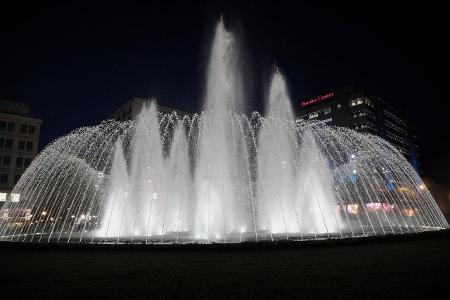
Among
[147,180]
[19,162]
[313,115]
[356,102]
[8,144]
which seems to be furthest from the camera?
[313,115]

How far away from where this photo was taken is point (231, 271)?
9.82 meters

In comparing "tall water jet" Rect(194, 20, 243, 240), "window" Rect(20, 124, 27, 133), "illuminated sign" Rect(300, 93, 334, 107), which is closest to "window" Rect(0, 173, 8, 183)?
"window" Rect(20, 124, 27, 133)

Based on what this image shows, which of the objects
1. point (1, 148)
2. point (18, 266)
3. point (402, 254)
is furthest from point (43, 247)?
point (1, 148)

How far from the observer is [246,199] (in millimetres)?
24406

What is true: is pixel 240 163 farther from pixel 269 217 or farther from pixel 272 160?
pixel 269 217

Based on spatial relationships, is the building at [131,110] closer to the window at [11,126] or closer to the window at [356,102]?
the window at [11,126]

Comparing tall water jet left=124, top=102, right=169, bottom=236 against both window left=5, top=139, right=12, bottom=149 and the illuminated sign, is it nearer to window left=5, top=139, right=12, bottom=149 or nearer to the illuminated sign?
window left=5, top=139, right=12, bottom=149

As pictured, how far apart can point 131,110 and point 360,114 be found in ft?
277

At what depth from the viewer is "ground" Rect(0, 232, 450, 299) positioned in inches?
292

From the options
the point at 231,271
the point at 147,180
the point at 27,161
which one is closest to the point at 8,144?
the point at 27,161

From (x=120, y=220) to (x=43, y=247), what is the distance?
32.7 ft

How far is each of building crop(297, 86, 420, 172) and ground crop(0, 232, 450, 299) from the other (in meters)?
113

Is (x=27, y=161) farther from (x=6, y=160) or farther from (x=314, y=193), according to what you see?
(x=314, y=193)

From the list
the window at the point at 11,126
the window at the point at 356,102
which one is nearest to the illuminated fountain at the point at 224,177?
the window at the point at 11,126
